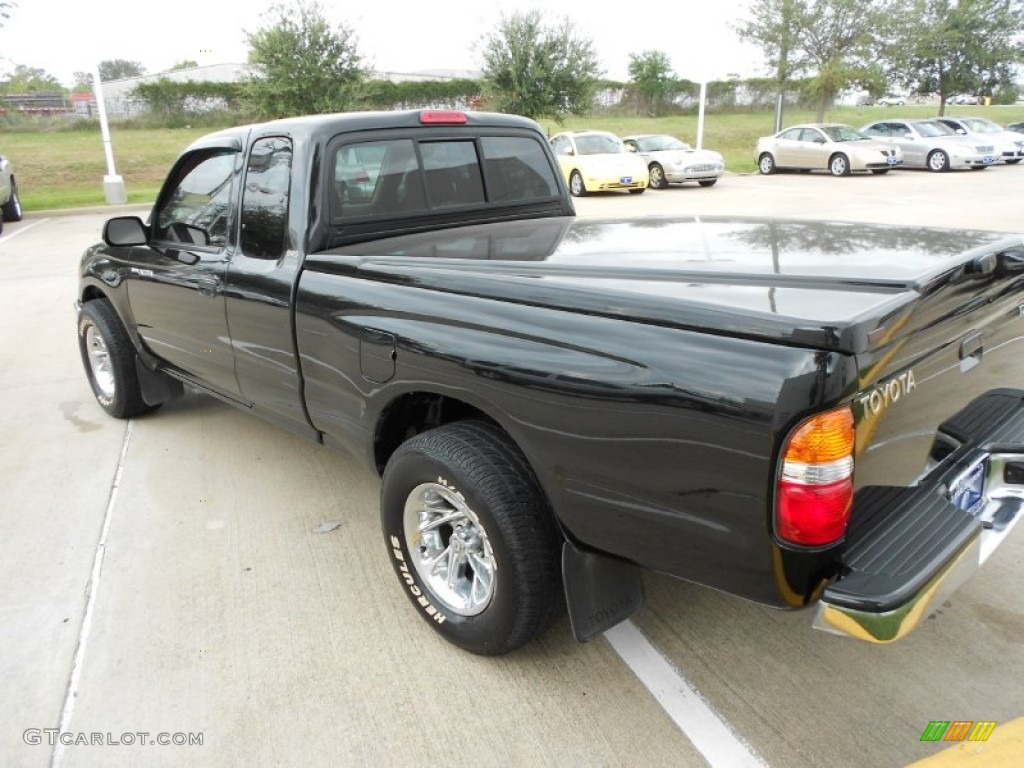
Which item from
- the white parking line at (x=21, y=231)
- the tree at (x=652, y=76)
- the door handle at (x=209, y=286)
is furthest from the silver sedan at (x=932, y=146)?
the tree at (x=652, y=76)

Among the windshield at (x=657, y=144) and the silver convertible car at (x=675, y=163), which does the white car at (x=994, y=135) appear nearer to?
the silver convertible car at (x=675, y=163)

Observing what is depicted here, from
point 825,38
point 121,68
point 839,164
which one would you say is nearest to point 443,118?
point 839,164

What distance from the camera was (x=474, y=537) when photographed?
264 centimetres

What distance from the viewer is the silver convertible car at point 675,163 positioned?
765 inches

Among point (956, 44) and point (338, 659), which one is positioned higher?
point (956, 44)

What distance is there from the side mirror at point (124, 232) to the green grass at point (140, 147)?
16.7 m

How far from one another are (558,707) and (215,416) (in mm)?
3552

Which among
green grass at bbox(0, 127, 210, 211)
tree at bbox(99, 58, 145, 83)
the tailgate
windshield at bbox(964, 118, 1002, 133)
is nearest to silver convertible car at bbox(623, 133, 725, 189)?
windshield at bbox(964, 118, 1002, 133)

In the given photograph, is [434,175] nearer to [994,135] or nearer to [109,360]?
[109,360]

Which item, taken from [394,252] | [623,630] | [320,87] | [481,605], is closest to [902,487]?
[623,630]

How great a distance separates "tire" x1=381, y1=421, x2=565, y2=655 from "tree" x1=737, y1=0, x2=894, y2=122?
32.0m

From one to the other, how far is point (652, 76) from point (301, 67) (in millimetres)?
29885

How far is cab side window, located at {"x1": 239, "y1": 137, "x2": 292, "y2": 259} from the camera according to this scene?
330 cm

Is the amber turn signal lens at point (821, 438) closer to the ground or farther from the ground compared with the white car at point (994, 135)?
closer to the ground
